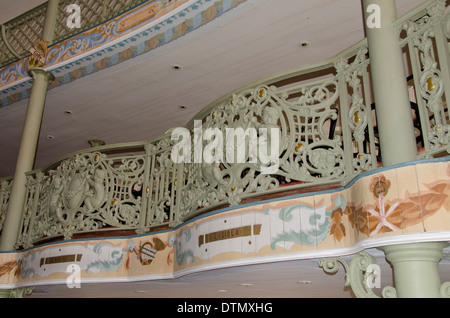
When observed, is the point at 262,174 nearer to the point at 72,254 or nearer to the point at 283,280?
the point at 283,280

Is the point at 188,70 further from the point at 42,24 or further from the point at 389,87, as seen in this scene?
the point at 389,87

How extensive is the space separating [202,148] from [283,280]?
1.99 metres

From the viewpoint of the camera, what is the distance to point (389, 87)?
13.0 ft

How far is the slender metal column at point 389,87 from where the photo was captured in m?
3.76

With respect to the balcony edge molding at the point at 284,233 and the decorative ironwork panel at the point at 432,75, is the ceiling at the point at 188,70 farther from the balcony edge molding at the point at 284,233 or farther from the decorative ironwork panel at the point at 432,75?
the balcony edge molding at the point at 284,233

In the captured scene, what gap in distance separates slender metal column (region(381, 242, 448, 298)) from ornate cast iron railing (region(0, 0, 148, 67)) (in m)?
6.47

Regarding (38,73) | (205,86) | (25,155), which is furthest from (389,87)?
(38,73)

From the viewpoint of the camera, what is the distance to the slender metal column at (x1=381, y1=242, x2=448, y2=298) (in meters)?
3.32

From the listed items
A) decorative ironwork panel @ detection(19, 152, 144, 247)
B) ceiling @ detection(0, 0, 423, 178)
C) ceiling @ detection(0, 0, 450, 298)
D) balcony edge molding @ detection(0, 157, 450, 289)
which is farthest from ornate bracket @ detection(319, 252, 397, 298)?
ceiling @ detection(0, 0, 423, 178)

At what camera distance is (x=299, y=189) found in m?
4.50

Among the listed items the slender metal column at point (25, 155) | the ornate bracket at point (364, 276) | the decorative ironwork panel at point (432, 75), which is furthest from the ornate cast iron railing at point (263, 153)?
the ornate bracket at point (364, 276)

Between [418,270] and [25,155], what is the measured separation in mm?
6856

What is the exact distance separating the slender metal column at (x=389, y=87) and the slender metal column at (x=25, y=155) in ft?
20.2

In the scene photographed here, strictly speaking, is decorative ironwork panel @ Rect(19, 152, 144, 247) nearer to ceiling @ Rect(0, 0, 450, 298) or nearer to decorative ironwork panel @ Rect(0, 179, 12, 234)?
ceiling @ Rect(0, 0, 450, 298)
